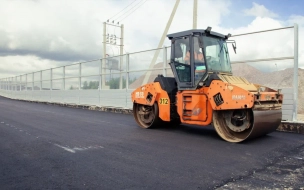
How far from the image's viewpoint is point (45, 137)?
6906 mm

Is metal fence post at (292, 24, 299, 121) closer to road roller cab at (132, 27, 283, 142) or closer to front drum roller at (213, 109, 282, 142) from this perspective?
road roller cab at (132, 27, 283, 142)

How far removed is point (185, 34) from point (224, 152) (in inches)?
133

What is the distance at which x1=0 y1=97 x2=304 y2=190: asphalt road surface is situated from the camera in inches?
148

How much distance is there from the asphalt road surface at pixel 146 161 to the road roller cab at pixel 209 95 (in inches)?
17.8

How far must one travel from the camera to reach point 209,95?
22.4ft

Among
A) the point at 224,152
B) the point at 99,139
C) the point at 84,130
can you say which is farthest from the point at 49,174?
the point at 84,130

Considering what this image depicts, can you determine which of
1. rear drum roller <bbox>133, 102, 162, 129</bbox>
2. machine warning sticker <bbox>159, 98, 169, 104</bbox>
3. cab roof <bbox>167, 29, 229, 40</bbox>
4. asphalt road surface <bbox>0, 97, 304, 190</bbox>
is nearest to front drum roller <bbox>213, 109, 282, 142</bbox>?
asphalt road surface <bbox>0, 97, 304, 190</bbox>

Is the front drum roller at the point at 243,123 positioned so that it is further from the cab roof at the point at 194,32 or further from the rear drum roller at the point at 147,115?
the rear drum roller at the point at 147,115

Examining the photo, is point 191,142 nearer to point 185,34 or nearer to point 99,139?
point 99,139

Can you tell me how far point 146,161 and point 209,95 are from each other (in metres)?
2.74

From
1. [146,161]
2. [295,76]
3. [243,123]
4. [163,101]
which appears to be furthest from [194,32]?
[146,161]

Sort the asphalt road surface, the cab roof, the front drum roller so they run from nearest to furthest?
the asphalt road surface → the front drum roller → the cab roof

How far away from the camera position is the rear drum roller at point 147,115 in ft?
27.9

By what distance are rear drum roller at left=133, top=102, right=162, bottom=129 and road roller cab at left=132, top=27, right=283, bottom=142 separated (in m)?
0.03
